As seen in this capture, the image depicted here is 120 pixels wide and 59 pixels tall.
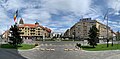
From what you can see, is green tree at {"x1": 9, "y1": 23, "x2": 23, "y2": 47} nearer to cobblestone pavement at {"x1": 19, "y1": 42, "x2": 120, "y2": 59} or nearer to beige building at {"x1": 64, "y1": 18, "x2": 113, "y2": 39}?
cobblestone pavement at {"x1": 19, "y1": 42, "x2": 120, "y2": 59}

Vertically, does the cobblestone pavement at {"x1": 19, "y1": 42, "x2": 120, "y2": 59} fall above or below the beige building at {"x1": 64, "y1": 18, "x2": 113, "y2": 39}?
below

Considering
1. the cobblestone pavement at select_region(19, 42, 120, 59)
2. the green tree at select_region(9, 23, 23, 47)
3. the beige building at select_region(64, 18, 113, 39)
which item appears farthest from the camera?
the beige building at select_region(64, 18, 113, 39)

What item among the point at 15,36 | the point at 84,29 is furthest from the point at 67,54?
the point at 84,29

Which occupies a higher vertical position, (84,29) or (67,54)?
(84,29)

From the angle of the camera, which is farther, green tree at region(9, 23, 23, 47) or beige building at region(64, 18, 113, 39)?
beige building at region(64, 18, 113, 39)

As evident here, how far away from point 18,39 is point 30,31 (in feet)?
241

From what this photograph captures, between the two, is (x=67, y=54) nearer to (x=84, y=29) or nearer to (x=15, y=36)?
(x=15, y=36)

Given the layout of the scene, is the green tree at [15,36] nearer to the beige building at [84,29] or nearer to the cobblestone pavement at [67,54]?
the cobblestone pavement at [67,54]

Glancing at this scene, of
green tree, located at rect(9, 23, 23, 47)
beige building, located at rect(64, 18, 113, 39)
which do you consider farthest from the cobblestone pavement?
beige building, located at rect(64, 18, 113, 39)

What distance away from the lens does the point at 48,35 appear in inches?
4975

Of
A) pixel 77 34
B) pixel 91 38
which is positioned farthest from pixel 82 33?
pixel 91 38

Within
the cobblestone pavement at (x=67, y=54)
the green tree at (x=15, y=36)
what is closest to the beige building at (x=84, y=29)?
the green tree at (x=15, y=36)

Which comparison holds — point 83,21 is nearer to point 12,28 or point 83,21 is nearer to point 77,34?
point 77,34

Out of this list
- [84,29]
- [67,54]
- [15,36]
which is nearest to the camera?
[67,54]
